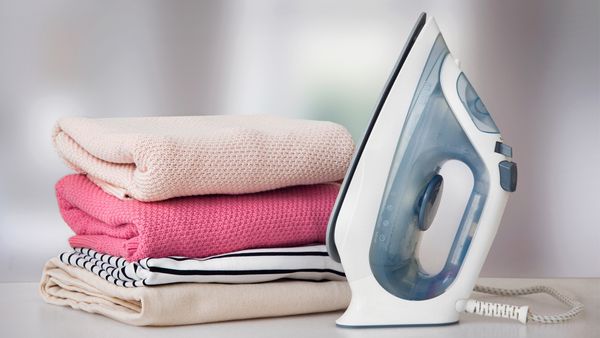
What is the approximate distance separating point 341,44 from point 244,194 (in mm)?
637

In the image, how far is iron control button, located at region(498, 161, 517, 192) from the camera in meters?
0.98

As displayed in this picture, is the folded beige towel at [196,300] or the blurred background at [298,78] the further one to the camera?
the blurred background at [298,78]

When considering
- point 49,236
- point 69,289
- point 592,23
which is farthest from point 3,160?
point 592,23

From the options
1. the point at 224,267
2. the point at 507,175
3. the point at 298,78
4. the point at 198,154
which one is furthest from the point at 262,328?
the point at 298,78

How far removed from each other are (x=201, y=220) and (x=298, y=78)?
0.66 m

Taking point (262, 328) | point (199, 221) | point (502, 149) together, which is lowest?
point (262, 328)

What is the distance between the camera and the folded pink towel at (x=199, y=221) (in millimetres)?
984

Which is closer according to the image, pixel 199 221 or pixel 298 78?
pixel 199 221

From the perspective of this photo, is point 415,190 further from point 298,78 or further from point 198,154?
point 298,78

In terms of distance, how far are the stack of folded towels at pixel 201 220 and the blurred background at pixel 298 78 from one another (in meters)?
0.44

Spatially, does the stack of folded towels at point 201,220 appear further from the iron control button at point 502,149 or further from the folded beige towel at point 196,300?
the iron control button at point 502,149

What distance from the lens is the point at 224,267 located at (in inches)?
39.8

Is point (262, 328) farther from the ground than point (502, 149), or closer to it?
closer to it

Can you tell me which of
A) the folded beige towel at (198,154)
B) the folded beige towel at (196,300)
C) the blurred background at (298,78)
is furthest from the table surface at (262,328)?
the blurred background at (298,78)
